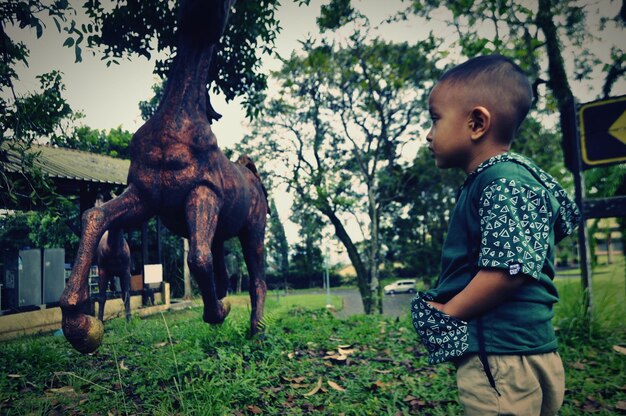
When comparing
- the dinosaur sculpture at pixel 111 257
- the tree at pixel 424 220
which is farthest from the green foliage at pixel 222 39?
the tree at pixel 424 220

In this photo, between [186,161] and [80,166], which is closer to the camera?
[186,161]

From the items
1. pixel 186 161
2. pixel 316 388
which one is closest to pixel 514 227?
pixel 186 161

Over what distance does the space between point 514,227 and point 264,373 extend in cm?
268

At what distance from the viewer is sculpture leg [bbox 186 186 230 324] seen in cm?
280

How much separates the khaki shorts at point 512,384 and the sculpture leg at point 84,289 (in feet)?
6.64

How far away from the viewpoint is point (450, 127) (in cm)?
142

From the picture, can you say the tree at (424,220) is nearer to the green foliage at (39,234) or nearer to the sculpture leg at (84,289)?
the green foliage at (39,234)

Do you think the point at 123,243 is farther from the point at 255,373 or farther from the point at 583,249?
the point at 583,249

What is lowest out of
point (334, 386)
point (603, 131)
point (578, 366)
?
point (578, 366)

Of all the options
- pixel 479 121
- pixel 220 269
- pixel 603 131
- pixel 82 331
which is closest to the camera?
pixel 479 121

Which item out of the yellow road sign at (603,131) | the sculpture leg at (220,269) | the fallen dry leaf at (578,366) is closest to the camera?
the fallen dry leaf at (578,366)

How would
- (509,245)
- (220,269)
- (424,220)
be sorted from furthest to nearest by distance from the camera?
(424,220) → (220,269) → (509,245)

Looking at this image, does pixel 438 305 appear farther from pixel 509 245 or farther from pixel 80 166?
pixel 80 166

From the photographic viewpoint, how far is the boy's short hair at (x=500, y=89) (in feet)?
4.48
